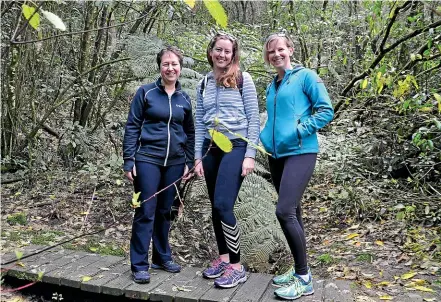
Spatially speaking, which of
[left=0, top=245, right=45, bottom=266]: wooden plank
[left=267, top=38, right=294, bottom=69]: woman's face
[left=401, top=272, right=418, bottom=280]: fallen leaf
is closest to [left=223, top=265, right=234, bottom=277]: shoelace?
[left=401, top=272, right=418, bottom=280]: fallen leaf

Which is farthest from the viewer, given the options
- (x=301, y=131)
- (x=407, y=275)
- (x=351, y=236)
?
(x=351, y=236)

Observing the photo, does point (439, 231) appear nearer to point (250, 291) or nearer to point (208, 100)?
point (250, 291)

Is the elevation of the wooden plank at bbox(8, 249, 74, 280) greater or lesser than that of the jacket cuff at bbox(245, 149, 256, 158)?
lesser

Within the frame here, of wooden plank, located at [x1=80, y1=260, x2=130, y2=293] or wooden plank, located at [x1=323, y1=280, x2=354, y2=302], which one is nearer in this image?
wooden plank, located at [x1=323, y1=280, x2=354, y2=302]

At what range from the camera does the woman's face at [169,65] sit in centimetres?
375

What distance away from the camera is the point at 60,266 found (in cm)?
417

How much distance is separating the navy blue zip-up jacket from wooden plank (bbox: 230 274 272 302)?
3.77 ft

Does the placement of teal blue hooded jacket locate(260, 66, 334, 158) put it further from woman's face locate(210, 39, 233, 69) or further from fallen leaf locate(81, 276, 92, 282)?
fallen leaf locate(81, 276, 92, 282)

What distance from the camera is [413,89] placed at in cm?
589

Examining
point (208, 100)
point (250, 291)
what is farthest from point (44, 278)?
point (208, 100)

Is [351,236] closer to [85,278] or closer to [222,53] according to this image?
[222,53]

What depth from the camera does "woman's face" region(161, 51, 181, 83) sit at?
12.3 feet

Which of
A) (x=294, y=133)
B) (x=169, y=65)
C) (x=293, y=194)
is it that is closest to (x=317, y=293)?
(x=293, y=194)

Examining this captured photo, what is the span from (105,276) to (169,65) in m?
1.86
